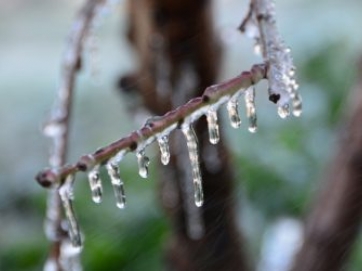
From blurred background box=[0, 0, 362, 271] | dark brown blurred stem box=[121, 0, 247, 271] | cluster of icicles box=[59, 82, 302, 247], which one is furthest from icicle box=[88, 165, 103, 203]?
dark brown blurred stem box=[121, 0, 247, 271]

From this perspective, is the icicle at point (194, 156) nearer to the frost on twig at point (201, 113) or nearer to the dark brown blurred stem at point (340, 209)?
the frost on twig at point (201, 113)

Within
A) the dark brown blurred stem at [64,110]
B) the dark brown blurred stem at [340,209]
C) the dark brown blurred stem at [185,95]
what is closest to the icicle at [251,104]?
the dark brown blurred stem at [64,110]

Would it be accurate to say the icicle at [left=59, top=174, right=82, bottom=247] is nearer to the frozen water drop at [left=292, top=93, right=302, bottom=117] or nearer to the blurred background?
the frozen water drop at [left=292, top=93, right=302, bottom=117]

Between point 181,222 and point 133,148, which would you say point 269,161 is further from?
point 133,148

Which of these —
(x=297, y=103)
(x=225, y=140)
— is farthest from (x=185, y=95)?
(x=297, y=103)

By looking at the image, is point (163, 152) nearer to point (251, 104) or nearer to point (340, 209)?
point (251, 104)

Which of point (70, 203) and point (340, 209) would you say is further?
point (340, 209)
